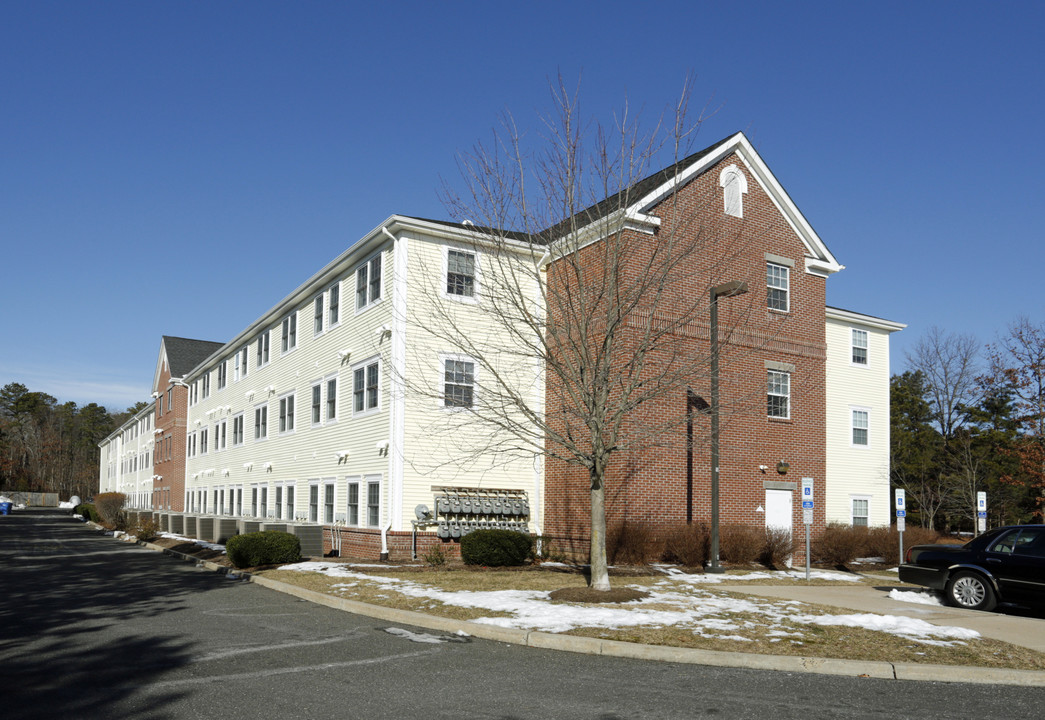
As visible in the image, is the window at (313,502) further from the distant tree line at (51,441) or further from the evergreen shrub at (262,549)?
the distant tree line at (51,441)

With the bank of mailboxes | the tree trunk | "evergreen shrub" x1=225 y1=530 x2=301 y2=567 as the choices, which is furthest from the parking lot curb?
the bank of mailboxes

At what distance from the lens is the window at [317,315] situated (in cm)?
2907

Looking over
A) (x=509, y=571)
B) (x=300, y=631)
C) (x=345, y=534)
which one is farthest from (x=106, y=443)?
(x=300, y=631)

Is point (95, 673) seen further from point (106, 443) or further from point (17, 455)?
point (17, 455)

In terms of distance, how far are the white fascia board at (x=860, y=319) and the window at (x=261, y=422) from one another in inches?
851

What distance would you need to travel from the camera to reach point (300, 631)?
1138 cm

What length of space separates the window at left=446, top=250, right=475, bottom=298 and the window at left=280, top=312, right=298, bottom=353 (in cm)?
998

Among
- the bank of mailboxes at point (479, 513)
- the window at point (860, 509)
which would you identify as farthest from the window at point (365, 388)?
the window at point (860, 509)

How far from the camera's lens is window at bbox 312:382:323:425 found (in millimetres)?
28344

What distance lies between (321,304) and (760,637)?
21.6m

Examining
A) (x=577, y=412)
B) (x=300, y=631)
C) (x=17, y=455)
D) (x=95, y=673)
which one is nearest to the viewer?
(x=95, y=673)

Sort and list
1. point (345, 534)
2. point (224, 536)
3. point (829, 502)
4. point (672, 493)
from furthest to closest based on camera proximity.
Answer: point (829, 502)
point (224, 536)
point (345, 534)
point (672, 493)

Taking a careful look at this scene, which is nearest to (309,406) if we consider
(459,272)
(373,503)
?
(373,503)

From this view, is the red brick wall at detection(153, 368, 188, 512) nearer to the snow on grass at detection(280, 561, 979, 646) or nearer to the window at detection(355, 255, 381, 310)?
the window at detection(355, 255, 381, 310)
